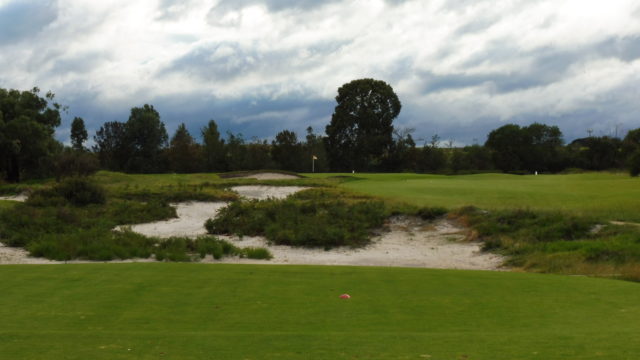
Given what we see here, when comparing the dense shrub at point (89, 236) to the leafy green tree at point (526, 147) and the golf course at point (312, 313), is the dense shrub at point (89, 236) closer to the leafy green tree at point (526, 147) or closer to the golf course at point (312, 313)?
the golf course at point (312, 313)

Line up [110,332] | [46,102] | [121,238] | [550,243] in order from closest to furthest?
[110,332]
[550,243]
[121,238]
[46,102]

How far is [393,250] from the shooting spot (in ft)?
76.6

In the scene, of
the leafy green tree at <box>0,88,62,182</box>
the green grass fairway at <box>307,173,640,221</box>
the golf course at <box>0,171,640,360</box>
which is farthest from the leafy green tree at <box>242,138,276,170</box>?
the golf course at <box>0,171,640,360</box>

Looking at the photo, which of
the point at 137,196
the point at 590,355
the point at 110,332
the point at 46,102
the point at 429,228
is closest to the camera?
the point at 590,355

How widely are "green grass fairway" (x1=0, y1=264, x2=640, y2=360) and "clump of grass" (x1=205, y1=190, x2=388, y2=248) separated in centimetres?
1097

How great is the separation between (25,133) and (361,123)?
4543 cm

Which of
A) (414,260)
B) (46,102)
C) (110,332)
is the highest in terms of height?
(46,102)

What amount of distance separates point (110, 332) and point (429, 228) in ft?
62.4

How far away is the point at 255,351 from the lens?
669 centimetres

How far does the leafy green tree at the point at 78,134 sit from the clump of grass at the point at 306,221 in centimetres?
6626

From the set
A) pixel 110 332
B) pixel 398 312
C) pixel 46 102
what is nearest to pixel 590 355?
pixel 398 312

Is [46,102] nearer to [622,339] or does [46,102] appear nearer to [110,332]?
[110,332]

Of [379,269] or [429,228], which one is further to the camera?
[429,228]

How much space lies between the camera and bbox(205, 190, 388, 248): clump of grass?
24.6 metres
